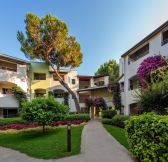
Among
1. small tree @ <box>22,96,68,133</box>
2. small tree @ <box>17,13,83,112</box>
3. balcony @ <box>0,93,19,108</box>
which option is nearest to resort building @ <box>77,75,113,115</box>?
small tree @ <box>17,13,83,112</box>

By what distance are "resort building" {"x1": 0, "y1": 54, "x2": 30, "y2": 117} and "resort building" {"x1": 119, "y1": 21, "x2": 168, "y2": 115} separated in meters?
14.1

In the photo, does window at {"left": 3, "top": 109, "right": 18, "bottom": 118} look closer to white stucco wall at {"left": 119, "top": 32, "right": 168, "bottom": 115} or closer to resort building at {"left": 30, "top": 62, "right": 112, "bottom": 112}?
resort building at {"left": 30, "top": 62, "right": 112, "bottom": 112}

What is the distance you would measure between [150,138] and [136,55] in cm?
2024

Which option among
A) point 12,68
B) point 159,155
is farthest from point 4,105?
point 159,155

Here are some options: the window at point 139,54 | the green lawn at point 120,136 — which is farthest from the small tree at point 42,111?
the window at point 139,54

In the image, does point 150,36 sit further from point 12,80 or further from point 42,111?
point 12,80

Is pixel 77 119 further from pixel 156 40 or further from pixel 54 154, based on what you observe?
pixel 54 154

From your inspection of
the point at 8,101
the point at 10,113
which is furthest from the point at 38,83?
the point at 8,101

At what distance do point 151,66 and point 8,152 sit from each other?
40.1 ft

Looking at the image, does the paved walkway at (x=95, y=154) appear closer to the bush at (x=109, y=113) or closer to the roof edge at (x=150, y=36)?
the roof edge at (x=150, y=36)

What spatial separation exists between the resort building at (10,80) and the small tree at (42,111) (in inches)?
539

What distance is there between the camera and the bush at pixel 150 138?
666 centimetres

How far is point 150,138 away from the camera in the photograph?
7.28 metres

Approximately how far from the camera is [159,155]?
6836mm
